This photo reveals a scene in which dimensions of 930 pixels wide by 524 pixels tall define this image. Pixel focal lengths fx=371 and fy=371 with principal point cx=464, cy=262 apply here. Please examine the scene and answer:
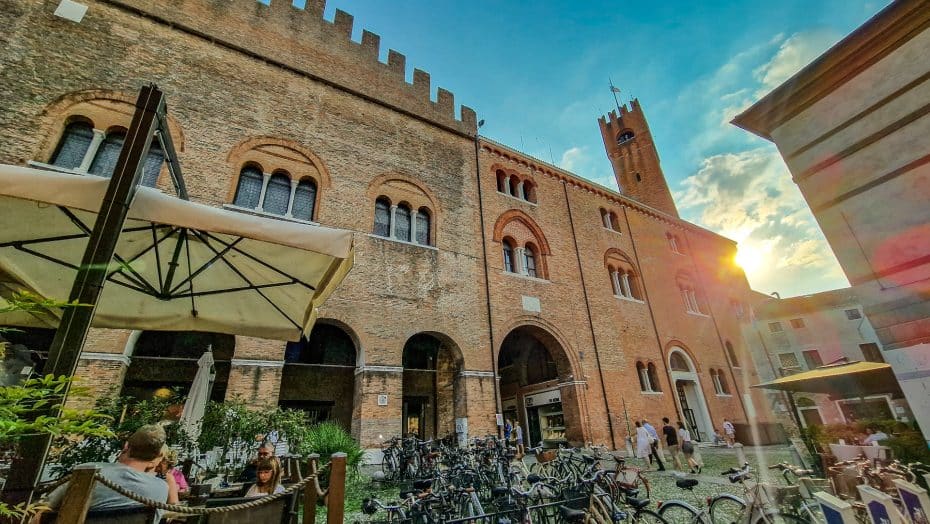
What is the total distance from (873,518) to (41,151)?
13740 mm

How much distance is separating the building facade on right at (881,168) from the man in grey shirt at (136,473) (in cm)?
639

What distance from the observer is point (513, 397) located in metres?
15.4

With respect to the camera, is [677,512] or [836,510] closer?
[836,510]

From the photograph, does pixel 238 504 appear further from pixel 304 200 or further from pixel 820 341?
pixel 820 341

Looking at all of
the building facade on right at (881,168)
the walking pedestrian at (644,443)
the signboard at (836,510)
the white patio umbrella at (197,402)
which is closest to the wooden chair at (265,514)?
the signboard at (836,510)

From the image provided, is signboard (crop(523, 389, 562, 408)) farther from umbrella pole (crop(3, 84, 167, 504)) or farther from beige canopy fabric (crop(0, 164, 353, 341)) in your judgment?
umbrella pole (crop(3, 84, 167, 504))

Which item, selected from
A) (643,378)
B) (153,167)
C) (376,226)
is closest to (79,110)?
(153,167)

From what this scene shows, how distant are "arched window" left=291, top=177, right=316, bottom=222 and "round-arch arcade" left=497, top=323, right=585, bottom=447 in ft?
24.1

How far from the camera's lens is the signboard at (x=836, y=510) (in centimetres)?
229

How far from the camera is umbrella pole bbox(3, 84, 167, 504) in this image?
182 centimetres

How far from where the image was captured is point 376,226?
11.4m

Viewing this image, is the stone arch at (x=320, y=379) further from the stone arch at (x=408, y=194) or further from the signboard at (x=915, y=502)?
the signboard at (x=915, y=502)

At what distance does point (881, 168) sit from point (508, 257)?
10.7 metres

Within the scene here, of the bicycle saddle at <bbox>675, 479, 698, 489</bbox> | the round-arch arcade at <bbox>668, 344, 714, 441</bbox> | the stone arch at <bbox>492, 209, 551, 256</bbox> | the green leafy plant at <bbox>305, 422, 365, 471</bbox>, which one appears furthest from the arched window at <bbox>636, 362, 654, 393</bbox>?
the green leafy plant at <bbox>305, 422, 365, 471</bbox>
